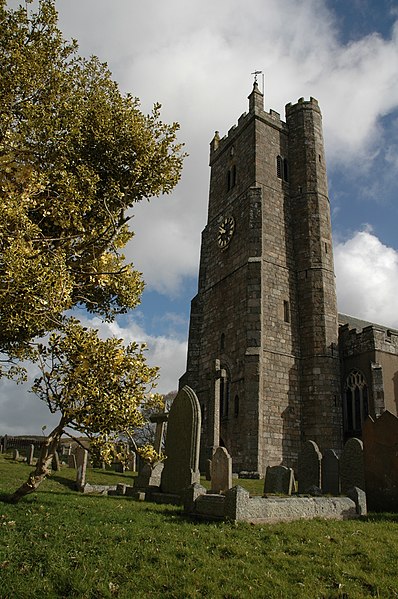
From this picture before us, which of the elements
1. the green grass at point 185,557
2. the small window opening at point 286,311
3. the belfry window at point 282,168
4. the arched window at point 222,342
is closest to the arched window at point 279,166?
the belfry window at point 282,168

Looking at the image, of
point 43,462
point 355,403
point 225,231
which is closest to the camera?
point 43,462

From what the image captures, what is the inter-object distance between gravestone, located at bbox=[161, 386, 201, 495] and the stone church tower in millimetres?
7403

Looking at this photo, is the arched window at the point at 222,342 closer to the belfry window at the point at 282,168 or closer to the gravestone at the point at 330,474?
the belfry window at the point at 282,168

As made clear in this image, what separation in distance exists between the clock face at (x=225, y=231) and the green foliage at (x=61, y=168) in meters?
15.2

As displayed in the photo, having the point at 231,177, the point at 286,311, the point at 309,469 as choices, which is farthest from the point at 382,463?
the point at 231,177

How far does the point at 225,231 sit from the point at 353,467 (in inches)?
678

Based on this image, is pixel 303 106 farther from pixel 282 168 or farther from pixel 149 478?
pixel 149 478

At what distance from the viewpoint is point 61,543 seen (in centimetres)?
519

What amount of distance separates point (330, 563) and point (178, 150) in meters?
7.43

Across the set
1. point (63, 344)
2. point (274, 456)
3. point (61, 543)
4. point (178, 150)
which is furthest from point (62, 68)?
point (274, 456)

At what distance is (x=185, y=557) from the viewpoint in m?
4.87

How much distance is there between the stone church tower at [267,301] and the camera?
18.6 meters

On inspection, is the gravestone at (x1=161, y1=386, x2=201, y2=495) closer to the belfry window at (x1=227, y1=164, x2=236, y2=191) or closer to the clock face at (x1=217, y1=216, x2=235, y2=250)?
the clock face at (x1=217, y1=216, x2=235, y2=250)

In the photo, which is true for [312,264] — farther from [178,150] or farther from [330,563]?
[330,563]
